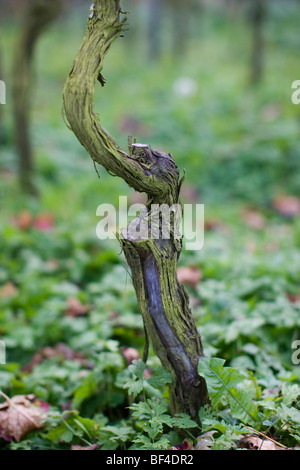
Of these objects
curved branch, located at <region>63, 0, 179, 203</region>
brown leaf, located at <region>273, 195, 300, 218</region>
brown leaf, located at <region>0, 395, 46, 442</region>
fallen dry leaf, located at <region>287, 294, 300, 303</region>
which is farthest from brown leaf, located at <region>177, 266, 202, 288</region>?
brown leaf, located at <region>273, 195, 300, 218</region>

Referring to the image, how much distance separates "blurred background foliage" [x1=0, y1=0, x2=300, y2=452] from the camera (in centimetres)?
306

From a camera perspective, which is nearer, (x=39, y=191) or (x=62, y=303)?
(x=62, y=303)

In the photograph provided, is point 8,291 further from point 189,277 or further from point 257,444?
point 257,444

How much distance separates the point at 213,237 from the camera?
218 inches

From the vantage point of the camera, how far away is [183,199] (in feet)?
23.6

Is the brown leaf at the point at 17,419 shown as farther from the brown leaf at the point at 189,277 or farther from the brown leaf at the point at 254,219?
the brown leaf at the point at 254,219

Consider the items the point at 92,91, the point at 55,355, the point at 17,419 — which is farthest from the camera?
the point at 55,355

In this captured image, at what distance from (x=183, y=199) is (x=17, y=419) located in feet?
16.9

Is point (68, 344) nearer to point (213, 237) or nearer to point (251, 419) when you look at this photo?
point (251, 419)

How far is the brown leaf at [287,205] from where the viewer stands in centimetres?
661

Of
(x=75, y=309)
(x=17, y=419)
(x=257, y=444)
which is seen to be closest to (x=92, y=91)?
(x=257, y=444)

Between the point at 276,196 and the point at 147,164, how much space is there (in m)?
5.63

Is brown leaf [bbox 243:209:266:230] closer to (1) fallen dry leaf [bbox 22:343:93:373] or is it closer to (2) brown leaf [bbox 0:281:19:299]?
(2) brown leaf [bbox 0:281:19:299]
